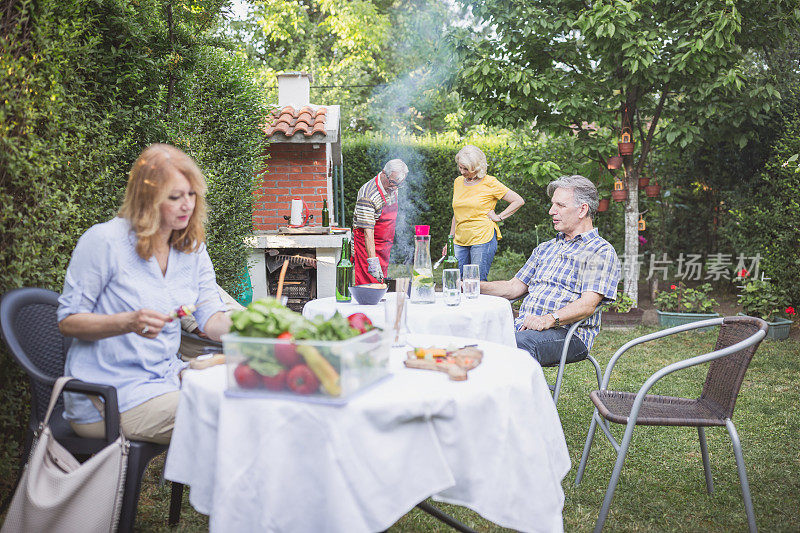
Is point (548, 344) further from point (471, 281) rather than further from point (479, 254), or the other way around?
point (479, 254)

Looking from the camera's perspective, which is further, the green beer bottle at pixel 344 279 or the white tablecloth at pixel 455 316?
the green beer bottle at pixel 344 279

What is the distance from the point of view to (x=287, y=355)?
160 centimetres

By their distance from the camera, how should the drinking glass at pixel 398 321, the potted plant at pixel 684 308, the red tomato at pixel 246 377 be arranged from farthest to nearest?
the potted plant at pixel 684 308 → the drinking glass at pixel 398 321 → the red tomato at pixel 246 377

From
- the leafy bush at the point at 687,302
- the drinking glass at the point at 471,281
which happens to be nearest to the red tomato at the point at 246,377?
the drinking glass at the point at 471,281

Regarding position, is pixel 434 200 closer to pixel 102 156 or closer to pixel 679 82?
pixel 679 82

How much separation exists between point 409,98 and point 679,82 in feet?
46.7

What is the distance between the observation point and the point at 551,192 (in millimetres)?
4211

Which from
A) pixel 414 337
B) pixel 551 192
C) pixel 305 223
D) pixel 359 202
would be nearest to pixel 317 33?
pixel 305 223

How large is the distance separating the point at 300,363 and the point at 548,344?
225 centimetres

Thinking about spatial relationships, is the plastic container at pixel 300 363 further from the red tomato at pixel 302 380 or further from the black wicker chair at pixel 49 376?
the black wicker chair at pixel 49 376

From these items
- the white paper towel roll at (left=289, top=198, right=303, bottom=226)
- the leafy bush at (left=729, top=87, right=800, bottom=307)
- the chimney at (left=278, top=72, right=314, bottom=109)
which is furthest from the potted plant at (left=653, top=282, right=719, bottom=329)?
the chimney at (left=278, top=72, right=314, bottom=109)

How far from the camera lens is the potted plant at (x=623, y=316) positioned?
25.3 feet

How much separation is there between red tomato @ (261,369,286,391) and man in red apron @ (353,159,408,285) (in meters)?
3.88

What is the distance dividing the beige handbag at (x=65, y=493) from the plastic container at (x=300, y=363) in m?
0.64
